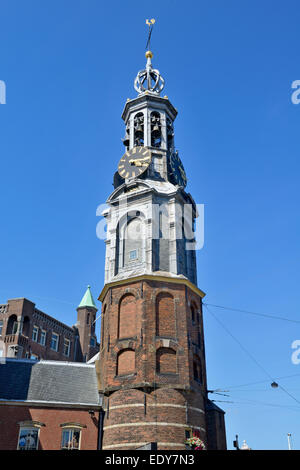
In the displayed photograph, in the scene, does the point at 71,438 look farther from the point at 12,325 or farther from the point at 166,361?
the point at 12,325

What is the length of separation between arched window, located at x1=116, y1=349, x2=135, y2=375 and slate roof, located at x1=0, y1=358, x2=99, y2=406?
2873 millimetres

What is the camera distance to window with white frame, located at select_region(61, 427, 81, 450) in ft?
103

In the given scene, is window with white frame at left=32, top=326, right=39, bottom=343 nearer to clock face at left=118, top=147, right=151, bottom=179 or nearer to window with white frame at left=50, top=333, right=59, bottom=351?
window with white frame at left=50, top=333, right=59, bottom=351

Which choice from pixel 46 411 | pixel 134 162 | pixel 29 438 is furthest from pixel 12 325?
pixel 29 438

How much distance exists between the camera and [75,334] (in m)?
68.4

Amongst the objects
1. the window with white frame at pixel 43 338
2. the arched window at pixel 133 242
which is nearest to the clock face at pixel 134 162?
the arched window at pixel 133 242

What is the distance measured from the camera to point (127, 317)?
3431 cm

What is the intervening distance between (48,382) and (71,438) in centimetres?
447

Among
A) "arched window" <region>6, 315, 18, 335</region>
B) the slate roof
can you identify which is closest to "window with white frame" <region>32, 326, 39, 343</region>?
"arched window" <region>6, 315, 18, 335</region>

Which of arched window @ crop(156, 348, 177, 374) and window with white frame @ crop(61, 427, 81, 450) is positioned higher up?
arched window @ crop(156, 348, 177, 374)

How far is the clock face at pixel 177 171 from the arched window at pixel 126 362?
50.7 feet

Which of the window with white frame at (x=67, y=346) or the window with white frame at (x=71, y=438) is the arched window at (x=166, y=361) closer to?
the window with white frame at (x=71, y=438)
